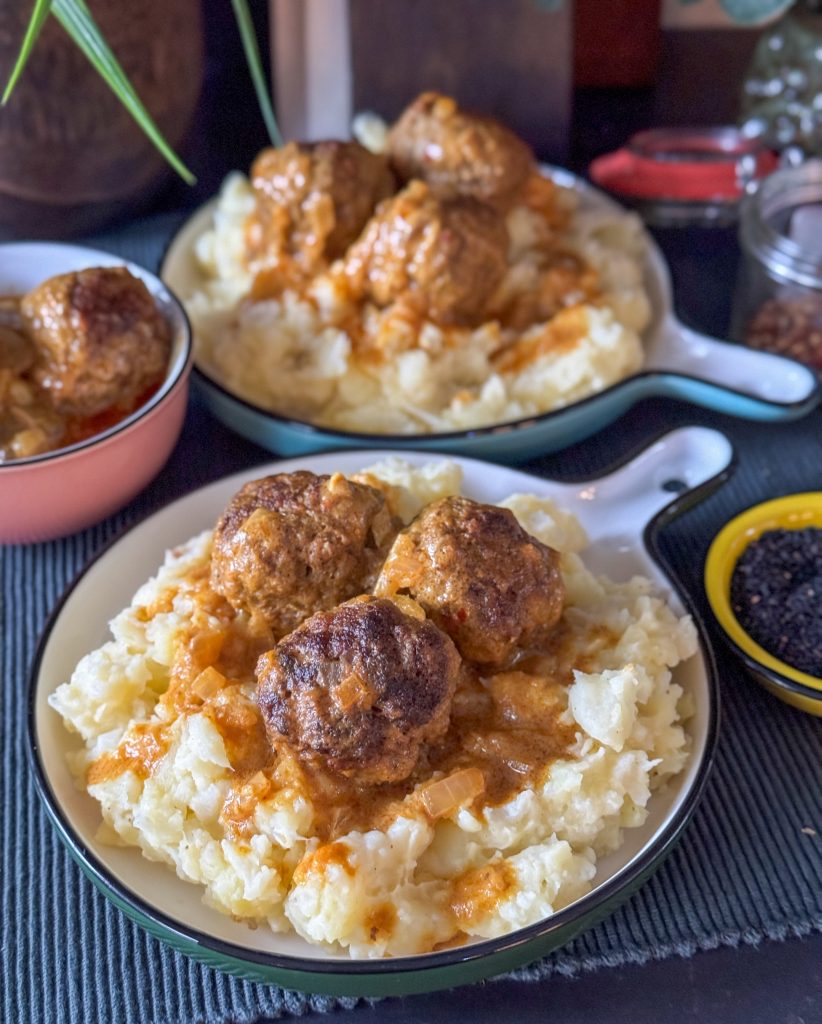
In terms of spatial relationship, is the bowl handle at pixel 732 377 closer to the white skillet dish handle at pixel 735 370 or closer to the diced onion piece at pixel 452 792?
the white skillet dish handle at pixel 735 370

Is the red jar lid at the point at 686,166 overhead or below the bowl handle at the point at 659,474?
overhead

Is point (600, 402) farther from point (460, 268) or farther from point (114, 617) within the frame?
point (114, 617)

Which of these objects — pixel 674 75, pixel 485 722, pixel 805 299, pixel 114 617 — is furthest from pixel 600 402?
pixel 674 75

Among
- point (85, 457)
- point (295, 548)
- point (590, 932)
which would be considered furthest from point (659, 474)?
point (85, 457)

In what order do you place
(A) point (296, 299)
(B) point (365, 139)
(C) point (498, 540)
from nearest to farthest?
(C) point (498, 540) → (A) point (296, 299) → (B) point (365, 139)

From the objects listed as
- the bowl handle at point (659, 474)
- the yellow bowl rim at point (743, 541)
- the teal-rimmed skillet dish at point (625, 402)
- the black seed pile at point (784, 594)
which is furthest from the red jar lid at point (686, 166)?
the black seed pile at point (784, 594)

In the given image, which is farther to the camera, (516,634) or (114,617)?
(114,617)

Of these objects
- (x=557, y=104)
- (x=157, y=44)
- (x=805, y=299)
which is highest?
(x=157, y=44)
